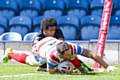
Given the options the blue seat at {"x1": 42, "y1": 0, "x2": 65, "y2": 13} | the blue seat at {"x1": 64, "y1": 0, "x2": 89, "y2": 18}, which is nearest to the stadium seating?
the blue seat at {"x1": 64, "y1": 0, "x2": 89, "y2": 18}

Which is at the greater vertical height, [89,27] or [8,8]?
[8,8]

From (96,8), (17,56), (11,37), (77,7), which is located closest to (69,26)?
(77,7)

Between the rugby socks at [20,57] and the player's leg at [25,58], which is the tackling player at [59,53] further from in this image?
the rugby socks at [20,57]

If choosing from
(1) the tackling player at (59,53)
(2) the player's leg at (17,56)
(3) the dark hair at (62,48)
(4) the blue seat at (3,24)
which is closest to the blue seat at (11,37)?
(4) the blue seat at (3,24)

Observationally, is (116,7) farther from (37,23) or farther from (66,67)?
(66,67)

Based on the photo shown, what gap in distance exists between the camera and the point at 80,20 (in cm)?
1221

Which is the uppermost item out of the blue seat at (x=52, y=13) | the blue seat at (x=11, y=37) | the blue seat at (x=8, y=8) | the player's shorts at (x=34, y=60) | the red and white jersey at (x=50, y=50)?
the blue seat at (x=8, y=8)

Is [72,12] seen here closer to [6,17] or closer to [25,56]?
[6,17]

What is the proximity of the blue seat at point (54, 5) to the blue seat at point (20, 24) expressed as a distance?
818mm

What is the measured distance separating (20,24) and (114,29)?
2.50m

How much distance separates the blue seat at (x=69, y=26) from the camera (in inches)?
471

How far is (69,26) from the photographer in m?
12.2

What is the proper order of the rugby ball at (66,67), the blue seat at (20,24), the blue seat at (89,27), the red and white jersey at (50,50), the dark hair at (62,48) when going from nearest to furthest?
the dark hair at (62,48) → the red and white jersey at (50,50) → the rugby ball at (66,67) → the blue seat at (89,27) → the blue seat at (20,24)

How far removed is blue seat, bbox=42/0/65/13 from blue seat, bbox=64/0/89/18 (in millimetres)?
150
